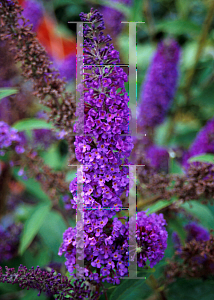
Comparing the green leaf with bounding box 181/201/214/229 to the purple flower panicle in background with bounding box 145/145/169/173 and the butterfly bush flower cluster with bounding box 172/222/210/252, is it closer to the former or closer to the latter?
the butterfly bush flower cluster with bounding box 172/222/210/252

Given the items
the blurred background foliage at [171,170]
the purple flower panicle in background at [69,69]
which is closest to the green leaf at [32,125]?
the blurred background foliage at [171,170]

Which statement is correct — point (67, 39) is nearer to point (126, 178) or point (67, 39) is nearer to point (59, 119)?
point (59, 119)

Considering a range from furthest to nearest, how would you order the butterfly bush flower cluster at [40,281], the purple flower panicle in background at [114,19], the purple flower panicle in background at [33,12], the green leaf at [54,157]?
the purple flower panicle in background at [114,19], the purple flower panicle in background at [33,12], the green leaf at [54,157], the butterfly bush flower cluster at [40,281]

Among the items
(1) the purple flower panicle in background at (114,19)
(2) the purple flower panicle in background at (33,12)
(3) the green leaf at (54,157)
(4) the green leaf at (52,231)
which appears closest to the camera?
(4) the green leaf at (52,231)

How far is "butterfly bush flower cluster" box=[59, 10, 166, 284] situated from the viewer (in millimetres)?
572

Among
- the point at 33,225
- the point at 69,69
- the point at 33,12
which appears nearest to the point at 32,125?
the point at 33,225

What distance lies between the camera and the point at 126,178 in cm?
59

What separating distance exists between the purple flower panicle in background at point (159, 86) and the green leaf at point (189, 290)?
782mm

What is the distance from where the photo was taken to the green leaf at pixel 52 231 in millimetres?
1141

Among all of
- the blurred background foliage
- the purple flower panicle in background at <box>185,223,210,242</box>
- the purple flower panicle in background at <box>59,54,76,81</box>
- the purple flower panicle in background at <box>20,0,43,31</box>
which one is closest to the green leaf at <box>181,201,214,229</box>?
the blurred background foliage

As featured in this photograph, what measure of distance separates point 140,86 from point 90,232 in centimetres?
129

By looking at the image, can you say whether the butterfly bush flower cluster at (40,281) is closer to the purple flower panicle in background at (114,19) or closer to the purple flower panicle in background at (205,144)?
the purple flower panicle in background at (205,144)

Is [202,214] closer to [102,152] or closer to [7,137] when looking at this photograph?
[102,152]

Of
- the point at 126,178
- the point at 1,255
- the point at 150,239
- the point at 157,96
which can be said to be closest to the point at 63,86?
the point at 126,178
